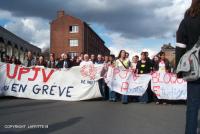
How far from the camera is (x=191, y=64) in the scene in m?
4.96

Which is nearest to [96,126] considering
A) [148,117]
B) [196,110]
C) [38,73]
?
[148,117]

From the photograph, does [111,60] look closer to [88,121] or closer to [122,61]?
[122,61]

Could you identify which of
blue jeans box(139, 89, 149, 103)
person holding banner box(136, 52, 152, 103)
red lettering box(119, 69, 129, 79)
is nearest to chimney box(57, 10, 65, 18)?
person holding banner box(136, 52, 152, 103)

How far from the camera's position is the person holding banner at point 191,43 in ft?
16.5

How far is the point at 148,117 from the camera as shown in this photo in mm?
10219

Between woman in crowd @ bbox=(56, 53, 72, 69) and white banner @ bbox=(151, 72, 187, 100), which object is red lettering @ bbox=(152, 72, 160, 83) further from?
woman in crowd @ bbox=(56, 53, 72, 69)

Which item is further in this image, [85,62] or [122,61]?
[85,62]

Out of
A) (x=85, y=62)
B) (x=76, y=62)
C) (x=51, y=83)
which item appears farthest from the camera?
(x=76, y=62)

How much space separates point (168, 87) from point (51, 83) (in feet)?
13.8

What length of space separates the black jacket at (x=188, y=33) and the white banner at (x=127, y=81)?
9.89 meters

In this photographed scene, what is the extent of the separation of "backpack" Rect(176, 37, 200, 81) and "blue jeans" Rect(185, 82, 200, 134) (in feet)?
0.42

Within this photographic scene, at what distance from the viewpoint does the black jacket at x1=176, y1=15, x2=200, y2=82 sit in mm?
5065

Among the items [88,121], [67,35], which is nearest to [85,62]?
[88,121]

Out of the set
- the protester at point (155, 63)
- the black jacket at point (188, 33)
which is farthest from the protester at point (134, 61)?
the black jacket at point (188, 33)
